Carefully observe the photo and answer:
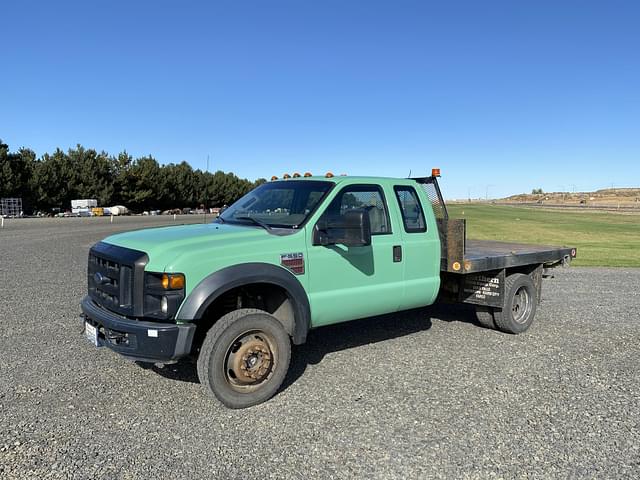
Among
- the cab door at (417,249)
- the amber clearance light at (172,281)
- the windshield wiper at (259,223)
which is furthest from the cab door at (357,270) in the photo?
the amber clearance light at (172,281)

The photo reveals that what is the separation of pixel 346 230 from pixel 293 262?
55 centimetres

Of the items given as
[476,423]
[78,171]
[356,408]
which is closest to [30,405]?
[356,408]

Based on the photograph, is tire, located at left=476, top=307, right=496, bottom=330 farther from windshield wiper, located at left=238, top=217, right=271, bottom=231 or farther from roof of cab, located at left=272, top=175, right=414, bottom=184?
windshield wiper, located at left=238, top=217, right=271, bottom=231

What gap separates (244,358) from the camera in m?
4.24

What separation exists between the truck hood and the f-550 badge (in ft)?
0.66

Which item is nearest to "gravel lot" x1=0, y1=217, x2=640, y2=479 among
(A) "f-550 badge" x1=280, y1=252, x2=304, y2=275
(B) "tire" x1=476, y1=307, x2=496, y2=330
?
(B) "tire" x1=476, y1=307, x2=496, y2=330

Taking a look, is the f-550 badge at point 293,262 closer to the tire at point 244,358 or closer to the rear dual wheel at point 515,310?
the tire at point 244,358

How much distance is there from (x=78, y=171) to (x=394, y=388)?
63.0 m

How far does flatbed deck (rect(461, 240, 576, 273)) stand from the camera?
5805 millimetres

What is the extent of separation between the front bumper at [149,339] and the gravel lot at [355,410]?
1.68 ft

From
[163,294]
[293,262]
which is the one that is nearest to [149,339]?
[163,294]

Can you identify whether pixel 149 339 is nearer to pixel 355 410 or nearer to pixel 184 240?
pixel 184 240

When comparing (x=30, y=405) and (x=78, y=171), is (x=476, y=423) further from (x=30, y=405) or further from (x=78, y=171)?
(x=78, y=171)

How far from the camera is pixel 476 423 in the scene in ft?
13.0
